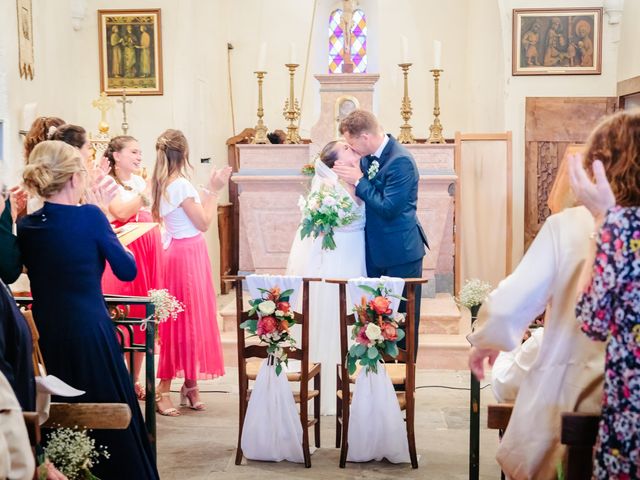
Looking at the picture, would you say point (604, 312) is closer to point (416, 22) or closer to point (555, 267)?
point (555, 267)

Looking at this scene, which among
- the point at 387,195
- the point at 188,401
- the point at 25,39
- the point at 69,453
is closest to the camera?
the point at 69,453

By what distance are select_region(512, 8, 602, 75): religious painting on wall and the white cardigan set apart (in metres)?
6.81

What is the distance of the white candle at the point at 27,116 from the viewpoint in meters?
7.74

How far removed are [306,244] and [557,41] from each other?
4399mm

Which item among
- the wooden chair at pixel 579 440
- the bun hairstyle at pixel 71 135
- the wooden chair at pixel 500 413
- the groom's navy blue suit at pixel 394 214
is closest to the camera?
the wooden chair at pixel 579 440

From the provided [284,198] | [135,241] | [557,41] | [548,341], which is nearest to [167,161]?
[135,241]

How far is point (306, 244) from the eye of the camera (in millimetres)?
6133

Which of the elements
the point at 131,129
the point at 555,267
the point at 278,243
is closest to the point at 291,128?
the point at 278,243

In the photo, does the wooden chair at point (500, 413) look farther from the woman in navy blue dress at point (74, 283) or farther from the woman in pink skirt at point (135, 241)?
the woman in pink skirt at point (135, 241)

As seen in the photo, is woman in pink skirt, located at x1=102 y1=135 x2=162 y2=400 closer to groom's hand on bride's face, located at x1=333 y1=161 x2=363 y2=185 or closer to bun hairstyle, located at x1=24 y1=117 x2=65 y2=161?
bun hairstyle, located at x1=24 y1=117 x2=65 y2=161

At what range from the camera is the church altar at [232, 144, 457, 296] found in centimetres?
845

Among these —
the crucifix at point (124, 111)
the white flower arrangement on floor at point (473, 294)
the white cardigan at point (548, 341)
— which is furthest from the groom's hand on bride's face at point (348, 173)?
the crucifix at point (124, 111)

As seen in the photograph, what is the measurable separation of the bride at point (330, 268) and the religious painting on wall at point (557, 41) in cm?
399

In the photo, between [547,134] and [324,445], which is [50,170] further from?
[547,134]
